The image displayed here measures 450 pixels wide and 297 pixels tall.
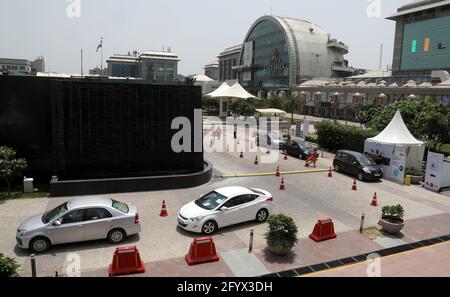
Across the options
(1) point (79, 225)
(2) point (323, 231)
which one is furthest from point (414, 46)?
(1) point (79, 225)

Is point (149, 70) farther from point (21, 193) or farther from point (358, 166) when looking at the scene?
point (21, 193)

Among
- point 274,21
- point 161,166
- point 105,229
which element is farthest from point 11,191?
point 274,21

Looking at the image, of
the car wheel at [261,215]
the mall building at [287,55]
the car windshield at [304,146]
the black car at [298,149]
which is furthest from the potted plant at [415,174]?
the mall building at [287,55]

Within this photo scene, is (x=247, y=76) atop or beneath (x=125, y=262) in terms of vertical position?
atop

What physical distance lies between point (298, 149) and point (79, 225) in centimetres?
2117

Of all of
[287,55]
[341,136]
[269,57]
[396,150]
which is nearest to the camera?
[396,150]

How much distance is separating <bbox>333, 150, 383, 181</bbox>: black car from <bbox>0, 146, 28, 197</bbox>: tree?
719 inches

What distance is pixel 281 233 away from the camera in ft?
35.1

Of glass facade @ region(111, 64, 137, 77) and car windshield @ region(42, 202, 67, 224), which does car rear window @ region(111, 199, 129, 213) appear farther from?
glass facade @ region(111, 64, 137, 77)

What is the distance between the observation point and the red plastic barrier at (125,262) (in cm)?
951

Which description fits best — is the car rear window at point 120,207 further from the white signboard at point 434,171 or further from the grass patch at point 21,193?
the white signboard at point 434,171

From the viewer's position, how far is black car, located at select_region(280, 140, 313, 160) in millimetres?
28667

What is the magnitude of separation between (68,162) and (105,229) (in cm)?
724
